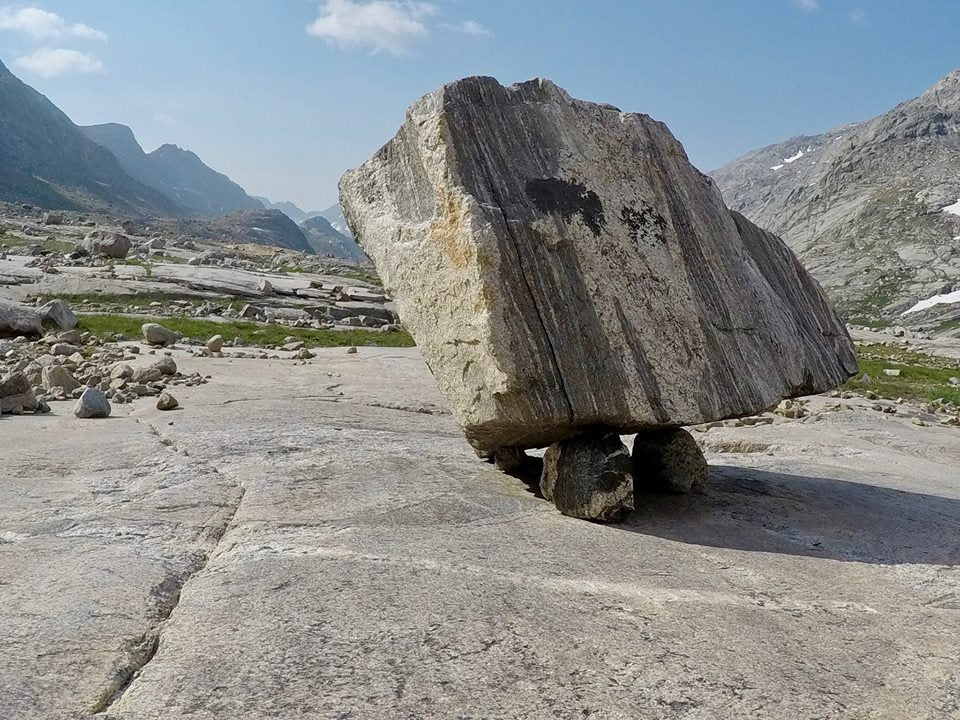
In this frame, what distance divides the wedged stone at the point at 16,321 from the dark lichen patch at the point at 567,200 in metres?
30.5

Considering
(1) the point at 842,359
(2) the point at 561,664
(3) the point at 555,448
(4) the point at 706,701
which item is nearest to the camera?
(4) the point at 706,701

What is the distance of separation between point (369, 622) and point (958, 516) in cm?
1009

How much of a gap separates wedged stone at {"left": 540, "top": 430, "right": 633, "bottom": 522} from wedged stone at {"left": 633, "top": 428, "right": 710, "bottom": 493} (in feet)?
5.16

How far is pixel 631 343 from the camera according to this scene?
1149 cm

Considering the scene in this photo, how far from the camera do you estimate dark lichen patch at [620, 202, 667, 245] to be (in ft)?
40.1

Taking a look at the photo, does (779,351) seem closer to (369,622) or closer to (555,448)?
(555,448)

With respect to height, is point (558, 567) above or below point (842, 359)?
below

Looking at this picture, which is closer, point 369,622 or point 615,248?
point 369,622

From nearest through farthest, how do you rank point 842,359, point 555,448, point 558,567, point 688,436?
point 558,567 → point 555,448 → point 688,436 → point 842,359

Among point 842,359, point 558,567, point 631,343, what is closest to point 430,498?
point 558,567

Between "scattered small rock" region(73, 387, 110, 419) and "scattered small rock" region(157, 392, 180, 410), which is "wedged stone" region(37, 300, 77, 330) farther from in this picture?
"scattered small rock" region(157, 392, 180, 410)

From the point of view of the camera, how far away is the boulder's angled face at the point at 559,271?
36.3ft

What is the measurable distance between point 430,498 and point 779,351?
635cm

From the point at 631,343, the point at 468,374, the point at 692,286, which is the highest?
the point at 692,286
